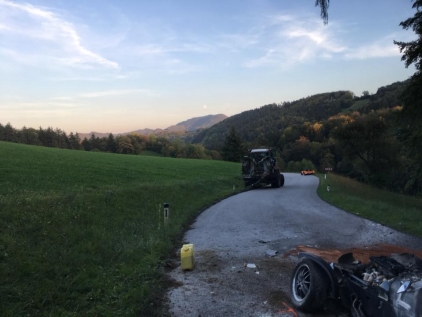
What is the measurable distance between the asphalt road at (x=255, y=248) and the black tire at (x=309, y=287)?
174 mm

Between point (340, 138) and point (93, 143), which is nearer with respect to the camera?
point (340, 138)

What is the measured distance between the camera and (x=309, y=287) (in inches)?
192

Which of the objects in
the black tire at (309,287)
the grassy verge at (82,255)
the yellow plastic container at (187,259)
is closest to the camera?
the black tire at (309,287)

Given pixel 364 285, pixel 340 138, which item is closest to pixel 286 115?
pixel 340 138

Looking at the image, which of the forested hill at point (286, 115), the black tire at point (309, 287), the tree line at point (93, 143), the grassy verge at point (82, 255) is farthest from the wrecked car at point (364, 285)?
the forested hill at point (286, 115)

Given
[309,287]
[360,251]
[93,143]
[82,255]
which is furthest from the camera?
[93,143]

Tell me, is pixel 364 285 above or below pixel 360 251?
above

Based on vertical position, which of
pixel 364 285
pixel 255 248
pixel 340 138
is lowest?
pixel 255 248

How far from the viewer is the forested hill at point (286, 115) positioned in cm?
12325

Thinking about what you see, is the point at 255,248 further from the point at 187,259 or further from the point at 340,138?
the point at 340,138

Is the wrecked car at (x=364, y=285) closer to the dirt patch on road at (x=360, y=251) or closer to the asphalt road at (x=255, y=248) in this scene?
the asphalt road at (x=255, y=248)

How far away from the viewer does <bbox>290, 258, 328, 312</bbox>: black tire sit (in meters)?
4.72

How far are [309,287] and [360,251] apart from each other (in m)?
3.91

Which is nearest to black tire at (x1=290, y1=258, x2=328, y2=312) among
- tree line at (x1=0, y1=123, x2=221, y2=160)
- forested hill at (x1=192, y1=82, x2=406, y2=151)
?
tree line at (x1=0, y1=123, x2=221, y2=160)
